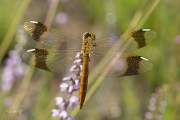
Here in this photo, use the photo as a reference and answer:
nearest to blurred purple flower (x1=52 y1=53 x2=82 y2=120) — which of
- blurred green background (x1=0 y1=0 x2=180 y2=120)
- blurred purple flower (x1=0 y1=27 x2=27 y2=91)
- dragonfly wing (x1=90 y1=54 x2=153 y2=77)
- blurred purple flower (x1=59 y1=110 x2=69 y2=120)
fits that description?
blurred purple flower (x1=59 y1=110 x2=69 y2=120)

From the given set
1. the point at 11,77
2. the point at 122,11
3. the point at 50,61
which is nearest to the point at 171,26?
the point at 122,11

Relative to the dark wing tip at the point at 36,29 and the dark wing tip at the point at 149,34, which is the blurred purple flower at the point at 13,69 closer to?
the dark wing tip at the point at 36,29

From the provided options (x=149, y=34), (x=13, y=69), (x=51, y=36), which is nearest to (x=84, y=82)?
(x=51, y=36)

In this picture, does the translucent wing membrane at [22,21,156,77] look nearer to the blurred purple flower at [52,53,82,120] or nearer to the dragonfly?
the dragonfly

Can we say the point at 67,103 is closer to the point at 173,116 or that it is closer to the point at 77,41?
the point at 77,41

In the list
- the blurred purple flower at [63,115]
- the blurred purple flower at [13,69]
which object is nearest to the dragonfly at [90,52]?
the blurred purple flower at [63,115]
